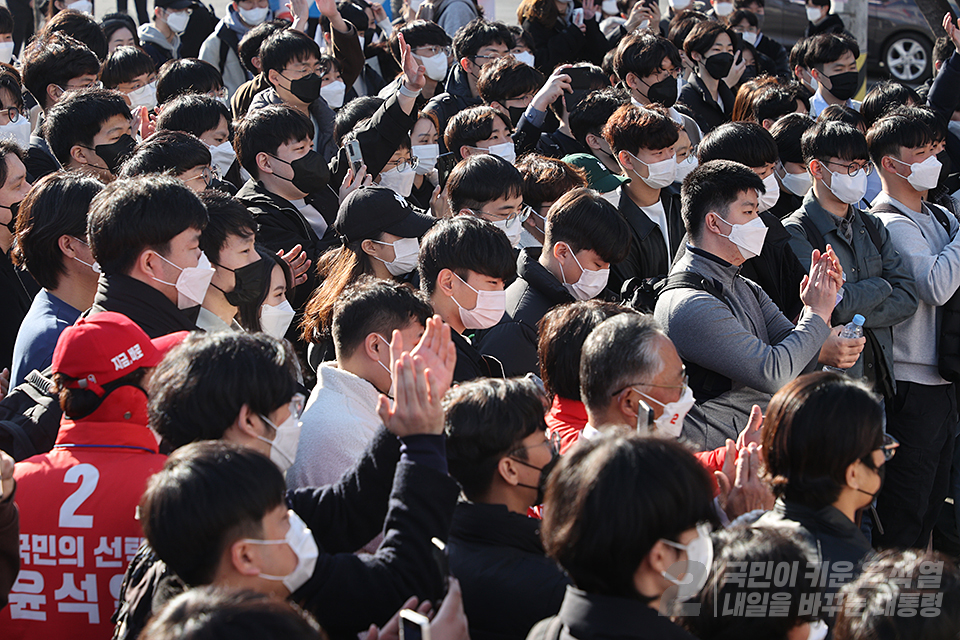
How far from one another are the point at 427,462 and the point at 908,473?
362cm

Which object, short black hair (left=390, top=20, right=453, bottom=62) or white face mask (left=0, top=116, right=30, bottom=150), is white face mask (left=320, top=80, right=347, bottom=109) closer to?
short black hair (left=390, top=20, right=453, bottom=62)

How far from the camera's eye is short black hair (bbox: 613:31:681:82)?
717 cm

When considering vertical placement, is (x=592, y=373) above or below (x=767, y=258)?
above

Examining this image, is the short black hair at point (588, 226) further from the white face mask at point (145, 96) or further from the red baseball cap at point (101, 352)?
the white face mask at point (145, 96)

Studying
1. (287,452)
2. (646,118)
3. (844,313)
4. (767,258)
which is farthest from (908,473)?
(287,452)

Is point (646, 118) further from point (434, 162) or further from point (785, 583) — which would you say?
point (785, 583)

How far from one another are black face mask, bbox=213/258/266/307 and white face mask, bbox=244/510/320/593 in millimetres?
1888

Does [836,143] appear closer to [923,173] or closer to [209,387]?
[923,173]

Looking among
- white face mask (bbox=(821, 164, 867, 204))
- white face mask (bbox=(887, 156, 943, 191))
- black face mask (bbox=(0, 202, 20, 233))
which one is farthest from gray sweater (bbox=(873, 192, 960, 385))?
black face mask (bbox=(0, 202, 20, 233))

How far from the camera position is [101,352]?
2.62 meters

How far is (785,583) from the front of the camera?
212cm

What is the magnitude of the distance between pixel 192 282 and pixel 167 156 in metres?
1.42

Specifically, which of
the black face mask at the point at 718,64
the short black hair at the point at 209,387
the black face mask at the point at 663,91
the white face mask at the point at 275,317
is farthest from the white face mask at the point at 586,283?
the black face mask at the point at 718,64

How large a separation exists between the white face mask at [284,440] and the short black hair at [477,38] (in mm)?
5331
